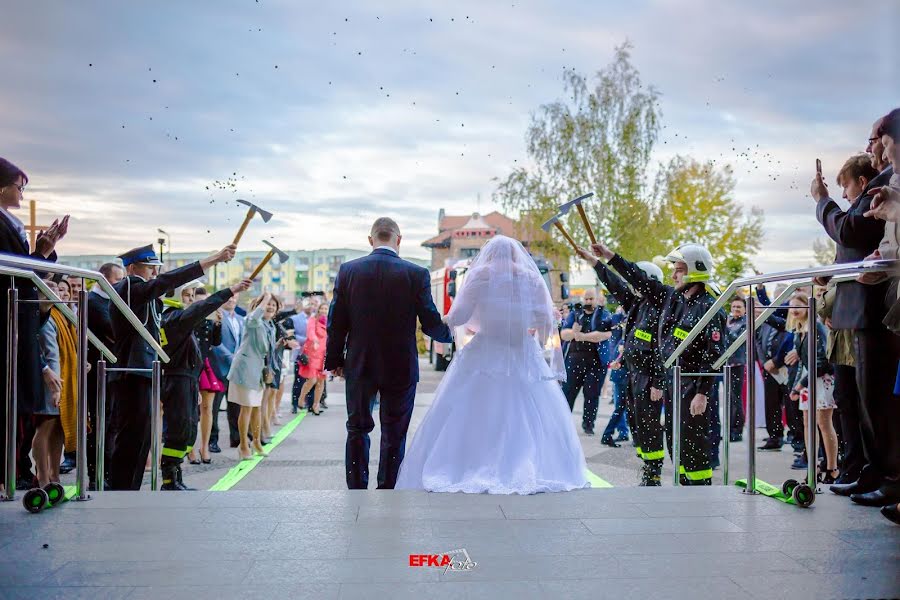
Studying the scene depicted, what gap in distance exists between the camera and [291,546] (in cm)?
426

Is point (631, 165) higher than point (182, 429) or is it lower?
higher

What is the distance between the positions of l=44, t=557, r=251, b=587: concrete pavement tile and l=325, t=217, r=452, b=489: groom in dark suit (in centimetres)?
262

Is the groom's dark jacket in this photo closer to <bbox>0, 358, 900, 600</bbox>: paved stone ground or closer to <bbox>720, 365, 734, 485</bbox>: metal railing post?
<bbox>0, 358, 900, 600</bbox>: paved stone ground

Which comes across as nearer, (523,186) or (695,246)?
(695,246)

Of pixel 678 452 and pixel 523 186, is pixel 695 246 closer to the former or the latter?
pixel 678 452

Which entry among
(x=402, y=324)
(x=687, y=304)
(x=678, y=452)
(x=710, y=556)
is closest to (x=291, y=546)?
(x=710, y=556)

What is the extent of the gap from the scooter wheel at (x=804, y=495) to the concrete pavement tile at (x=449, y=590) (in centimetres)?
204

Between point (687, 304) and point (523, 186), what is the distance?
30408 mm

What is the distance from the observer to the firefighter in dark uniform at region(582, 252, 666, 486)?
293 inches

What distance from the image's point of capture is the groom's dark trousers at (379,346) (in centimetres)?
661

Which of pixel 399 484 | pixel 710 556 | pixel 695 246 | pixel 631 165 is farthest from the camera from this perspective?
pixel 631 165

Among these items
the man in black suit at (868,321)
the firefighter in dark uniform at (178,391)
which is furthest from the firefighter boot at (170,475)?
the man in black suit at (868,321)

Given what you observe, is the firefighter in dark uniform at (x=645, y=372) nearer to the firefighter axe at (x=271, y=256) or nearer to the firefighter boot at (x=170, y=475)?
the firefighter axe at (x=271, y=256)

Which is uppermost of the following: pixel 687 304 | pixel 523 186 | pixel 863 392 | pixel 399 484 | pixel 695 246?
pixel 523 186
